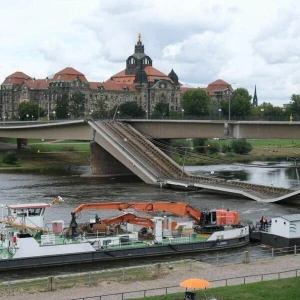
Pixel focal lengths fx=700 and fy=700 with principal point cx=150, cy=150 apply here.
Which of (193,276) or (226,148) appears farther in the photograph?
(226,148)

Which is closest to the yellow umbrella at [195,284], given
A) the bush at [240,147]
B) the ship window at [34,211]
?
the ship window at [34,211]

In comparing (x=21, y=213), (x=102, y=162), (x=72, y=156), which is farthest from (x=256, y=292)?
(x=72, y=156)

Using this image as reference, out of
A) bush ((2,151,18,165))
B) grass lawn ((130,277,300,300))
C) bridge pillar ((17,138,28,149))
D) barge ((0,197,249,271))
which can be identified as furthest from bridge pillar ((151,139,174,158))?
grass lawn ((130,277,300,300))

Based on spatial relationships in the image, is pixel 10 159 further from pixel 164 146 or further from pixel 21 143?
pixel 164 146

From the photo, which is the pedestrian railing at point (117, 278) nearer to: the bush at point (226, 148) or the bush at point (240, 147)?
the bush at point (240, 147)

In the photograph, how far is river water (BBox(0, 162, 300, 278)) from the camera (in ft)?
224

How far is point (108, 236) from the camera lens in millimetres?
48062

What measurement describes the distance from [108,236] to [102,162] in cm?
5693

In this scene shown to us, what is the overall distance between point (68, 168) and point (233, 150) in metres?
46.8

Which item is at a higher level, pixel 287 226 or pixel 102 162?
pixel 102 162

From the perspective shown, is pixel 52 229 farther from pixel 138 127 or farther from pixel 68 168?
pixel 68 168

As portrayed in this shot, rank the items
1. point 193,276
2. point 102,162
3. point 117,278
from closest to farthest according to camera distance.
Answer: point 117,278 → point 193,276 → point 102,162

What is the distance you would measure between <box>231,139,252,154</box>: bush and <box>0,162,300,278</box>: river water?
36457 millimetres

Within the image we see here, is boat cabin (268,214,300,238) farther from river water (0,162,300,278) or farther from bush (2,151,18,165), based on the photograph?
bush (2,151,18,165)
